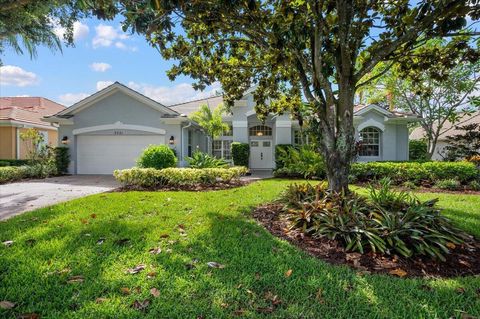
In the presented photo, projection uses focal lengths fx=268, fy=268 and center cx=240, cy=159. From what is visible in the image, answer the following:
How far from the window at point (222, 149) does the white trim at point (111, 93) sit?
5.50 meters

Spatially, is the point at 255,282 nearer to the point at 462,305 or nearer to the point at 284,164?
the point at 462,305

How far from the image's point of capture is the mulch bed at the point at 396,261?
3.52 metres

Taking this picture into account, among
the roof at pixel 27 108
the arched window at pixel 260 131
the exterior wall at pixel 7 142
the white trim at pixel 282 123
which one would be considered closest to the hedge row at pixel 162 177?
the white trim at pixel 282 123

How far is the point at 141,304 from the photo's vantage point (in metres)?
2.69

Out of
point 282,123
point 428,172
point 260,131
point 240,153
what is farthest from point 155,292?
point 260,131

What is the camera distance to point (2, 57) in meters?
A: 12.5

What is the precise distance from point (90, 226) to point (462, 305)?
5.54 metres

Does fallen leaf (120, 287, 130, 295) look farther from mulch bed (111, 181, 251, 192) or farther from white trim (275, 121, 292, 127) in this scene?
white trim (275, 121, 292, 127)

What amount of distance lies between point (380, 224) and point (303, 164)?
9316 millimetres

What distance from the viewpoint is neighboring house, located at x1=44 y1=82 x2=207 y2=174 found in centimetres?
1519

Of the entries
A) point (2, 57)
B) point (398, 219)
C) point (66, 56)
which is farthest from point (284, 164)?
point (2, 57)

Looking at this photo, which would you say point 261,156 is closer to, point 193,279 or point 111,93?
point 111,93

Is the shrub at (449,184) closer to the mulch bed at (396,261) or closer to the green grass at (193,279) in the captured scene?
the green grass at (193,279)

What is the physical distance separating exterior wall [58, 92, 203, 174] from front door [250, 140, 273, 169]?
5.77 metres
